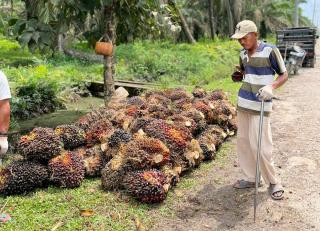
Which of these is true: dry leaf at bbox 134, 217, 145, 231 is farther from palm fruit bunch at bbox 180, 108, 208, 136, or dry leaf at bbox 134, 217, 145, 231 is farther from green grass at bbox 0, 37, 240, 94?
green grass at bbox 0, 37, 240, 94

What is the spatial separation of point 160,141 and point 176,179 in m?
0.48

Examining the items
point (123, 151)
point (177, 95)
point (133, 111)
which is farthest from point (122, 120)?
point (177, 95)

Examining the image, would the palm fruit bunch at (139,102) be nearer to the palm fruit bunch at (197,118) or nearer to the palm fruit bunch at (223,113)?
the palm fruit bunch at (197,118)

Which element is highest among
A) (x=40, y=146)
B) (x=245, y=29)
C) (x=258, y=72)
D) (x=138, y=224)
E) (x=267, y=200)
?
(x=245, y=29)

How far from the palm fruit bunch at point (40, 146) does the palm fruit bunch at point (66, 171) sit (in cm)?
11

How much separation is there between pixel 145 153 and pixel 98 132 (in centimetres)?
116

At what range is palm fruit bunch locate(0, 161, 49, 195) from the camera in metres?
4.82

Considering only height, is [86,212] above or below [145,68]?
above

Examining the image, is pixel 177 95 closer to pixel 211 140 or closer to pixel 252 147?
pixel 211 140

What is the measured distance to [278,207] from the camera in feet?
15.4

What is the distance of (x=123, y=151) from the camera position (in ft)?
16.9

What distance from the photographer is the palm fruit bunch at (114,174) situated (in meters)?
4.95

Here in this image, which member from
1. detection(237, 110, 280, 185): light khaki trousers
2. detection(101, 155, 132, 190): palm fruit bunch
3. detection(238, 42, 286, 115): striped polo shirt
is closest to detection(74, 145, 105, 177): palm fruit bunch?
detection(101, 155, 132, 190): palm fruit bunch

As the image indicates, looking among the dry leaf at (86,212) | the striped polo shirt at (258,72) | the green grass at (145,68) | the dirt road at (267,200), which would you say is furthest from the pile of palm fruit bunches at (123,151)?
the green grass at (145,68)
